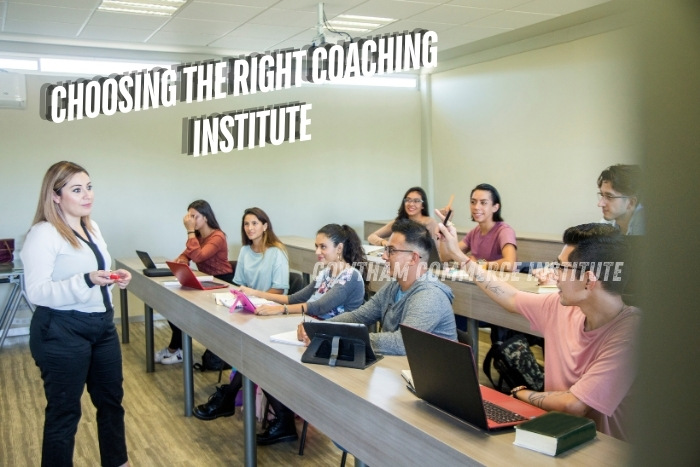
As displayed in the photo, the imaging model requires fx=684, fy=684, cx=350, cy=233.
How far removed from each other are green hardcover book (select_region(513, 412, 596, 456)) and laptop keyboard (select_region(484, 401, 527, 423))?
0.11 metres

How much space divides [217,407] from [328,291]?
3.66 ft

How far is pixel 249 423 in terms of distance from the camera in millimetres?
3055

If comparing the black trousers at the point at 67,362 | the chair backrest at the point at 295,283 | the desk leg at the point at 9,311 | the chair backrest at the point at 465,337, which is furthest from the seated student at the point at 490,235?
the desk leg at the point at 9,311

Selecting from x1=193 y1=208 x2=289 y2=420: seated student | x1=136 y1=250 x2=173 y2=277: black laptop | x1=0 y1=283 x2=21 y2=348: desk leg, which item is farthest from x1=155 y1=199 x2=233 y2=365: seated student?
x1=0 y1=283 x2=21 y2=348: desk leg

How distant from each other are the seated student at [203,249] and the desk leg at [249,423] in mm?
2118

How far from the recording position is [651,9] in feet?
1.02

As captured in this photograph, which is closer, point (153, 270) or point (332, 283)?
point (332, 283)

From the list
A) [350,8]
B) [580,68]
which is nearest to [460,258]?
[350,8]

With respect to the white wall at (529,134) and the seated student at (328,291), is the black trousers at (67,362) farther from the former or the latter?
the white wall at (529,134)

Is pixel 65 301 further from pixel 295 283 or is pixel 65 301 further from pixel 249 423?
pixel 295 283

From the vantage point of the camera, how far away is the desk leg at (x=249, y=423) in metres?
3.05

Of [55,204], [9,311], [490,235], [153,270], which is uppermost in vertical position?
[55,204]

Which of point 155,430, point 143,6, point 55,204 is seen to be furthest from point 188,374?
point 143,6

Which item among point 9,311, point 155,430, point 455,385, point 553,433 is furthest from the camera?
point 9,311
